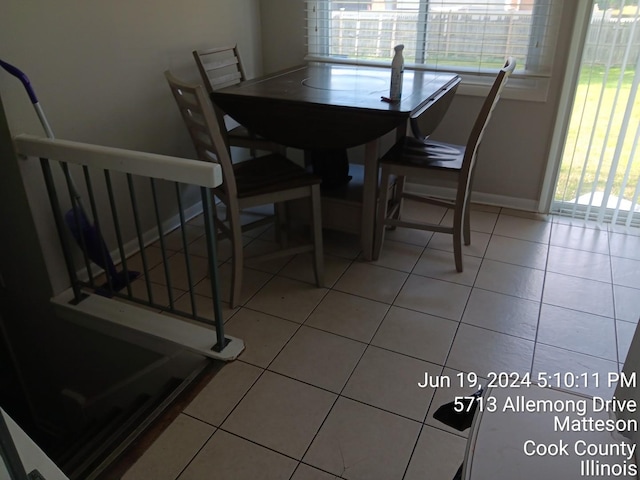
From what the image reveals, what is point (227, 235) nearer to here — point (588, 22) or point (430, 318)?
point (430, 318)

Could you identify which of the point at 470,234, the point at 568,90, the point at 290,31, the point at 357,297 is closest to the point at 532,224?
the point at 470,234

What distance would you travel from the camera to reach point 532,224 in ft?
9.79

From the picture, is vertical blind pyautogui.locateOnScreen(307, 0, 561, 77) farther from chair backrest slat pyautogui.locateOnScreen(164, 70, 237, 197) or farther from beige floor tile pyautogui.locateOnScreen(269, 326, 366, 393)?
beige floor tile pyautogui.locateOnScreen(269, 326, 366, 393)

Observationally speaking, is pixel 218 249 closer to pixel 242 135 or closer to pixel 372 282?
pixel 242 135

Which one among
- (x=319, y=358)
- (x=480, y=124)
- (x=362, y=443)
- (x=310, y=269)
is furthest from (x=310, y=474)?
(x=480, y=124)

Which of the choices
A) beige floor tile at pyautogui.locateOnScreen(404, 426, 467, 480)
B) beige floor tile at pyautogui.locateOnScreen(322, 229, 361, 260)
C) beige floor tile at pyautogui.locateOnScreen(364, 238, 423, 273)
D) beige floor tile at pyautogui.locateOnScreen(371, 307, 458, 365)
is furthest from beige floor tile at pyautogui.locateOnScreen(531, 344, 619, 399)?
beige floor tile at pyautogui.locateOnScreen(322, 229, 361, 260)

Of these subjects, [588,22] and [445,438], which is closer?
[445,438]

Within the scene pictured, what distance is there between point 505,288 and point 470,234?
539 mm

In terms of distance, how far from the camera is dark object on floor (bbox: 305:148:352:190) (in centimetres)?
267

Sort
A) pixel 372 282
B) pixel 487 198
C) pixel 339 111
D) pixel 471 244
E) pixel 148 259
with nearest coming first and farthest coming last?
pixel 339 111 → pixel 372 282 → pixel 148 259 → pixel 471 244 → pixel 487 198

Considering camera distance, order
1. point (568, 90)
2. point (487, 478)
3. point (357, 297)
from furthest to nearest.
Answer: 1. point (568, 90)
2. point (357, 297)
3. point (487, 478)

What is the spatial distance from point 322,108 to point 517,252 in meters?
1.31

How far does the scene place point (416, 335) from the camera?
2.06 m

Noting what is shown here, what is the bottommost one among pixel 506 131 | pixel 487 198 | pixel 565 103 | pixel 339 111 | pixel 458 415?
pixel 487 198
